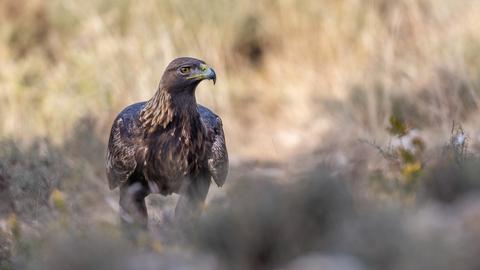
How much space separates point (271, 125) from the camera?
12414 millimetres

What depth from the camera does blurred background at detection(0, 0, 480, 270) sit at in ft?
12.7

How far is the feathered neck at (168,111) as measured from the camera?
6.59 metres

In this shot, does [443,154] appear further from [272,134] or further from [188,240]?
[272,134]

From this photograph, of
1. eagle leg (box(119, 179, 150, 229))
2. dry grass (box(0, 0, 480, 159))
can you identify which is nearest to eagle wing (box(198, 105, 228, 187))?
eagle leg (box(119, 179, 150, 229))

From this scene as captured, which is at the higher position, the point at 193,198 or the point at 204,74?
the point at 204,74

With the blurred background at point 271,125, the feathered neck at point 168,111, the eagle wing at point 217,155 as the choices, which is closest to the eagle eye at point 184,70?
the feathered neck at point 168,111

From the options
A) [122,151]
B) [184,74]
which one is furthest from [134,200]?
[184,74]

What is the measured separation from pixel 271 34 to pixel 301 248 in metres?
9.74

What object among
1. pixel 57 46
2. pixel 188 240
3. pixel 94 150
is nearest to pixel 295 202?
pixel 188 240

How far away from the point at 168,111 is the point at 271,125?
5874 mm

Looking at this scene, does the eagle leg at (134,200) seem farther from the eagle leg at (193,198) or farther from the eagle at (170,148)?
the eagle leg at (193,198)

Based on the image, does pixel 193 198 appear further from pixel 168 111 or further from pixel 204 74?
pixel 204 74

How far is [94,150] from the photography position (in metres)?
10.2

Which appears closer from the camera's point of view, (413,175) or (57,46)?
(413,175)
